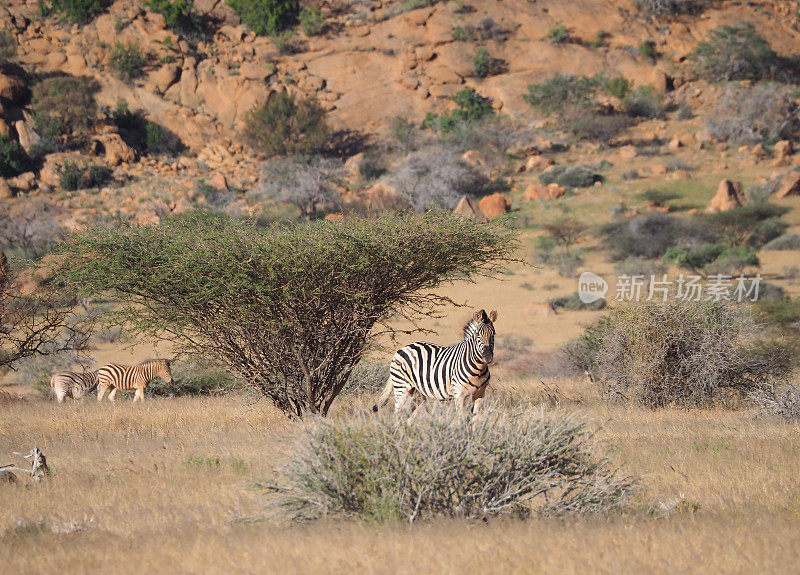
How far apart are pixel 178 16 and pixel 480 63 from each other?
24.7 m

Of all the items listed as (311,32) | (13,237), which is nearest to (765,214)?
(13,237)

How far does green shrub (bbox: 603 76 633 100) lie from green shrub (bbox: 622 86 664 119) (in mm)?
399

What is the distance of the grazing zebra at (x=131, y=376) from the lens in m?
16.5

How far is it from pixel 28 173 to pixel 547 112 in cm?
3510

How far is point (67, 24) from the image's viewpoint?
202ft

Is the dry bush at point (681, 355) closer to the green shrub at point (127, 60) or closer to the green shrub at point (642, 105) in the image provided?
the green shrub at point (642, 105)

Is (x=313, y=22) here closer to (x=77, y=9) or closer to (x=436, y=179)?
(x=77, y=9)

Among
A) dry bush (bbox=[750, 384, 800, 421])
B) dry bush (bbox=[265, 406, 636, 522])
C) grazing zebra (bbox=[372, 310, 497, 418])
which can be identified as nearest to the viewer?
dry bush (bbox=[265, 406, 636, 522])

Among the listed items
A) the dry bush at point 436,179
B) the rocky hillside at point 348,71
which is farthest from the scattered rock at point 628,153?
the dry bush at point 436,179

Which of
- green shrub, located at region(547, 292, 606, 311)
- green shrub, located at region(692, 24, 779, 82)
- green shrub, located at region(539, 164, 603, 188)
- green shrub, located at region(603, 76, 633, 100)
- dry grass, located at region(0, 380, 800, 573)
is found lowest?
green shrub, located at region(547, 292, 606, 311)

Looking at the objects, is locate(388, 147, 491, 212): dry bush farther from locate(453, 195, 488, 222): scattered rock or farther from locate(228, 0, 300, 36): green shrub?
locate(228, 0, 300, 36): green shrub

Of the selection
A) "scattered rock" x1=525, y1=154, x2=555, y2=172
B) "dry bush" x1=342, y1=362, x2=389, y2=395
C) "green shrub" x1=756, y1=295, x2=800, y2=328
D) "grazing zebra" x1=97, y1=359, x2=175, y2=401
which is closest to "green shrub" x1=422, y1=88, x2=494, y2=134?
"scattered rock" x1=525, y1=154, x2=555, y2=172

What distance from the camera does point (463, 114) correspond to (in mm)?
57156

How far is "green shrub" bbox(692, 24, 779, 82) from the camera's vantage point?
195 feet
